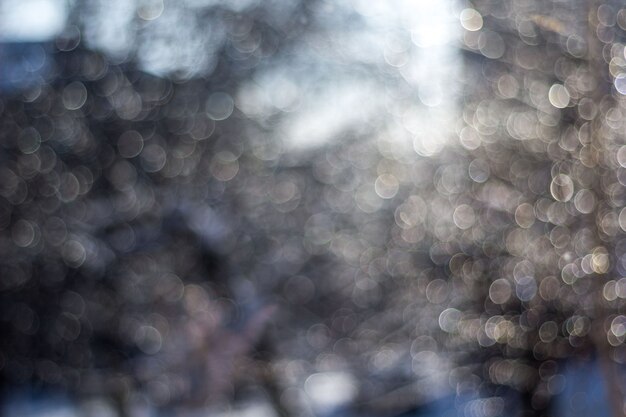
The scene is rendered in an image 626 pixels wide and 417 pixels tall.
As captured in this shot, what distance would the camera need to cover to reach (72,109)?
4.20 metres

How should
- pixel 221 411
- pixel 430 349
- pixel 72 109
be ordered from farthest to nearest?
pixel 430 349 → pixel 221 411 → pixel 72 109

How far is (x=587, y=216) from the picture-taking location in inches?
172

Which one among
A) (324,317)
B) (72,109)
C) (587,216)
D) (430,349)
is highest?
(72,109)

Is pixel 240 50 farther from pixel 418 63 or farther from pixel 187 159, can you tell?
pixel 418 63

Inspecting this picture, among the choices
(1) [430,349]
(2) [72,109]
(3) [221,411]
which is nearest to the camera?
(2) [72,109]

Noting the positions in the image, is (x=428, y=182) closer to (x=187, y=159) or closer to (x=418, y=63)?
(x=418, y=63)

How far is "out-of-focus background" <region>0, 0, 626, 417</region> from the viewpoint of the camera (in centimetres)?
424

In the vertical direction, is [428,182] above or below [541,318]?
above

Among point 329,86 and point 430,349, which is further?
point 430,349

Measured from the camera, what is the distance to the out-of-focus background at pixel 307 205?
13.9ft

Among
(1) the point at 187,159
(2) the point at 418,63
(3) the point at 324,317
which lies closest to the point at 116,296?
(1) the point at 187,159

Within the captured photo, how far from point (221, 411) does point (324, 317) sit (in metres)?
0.64

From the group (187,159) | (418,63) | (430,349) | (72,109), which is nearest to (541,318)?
(430,349)

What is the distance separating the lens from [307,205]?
4590 mm
